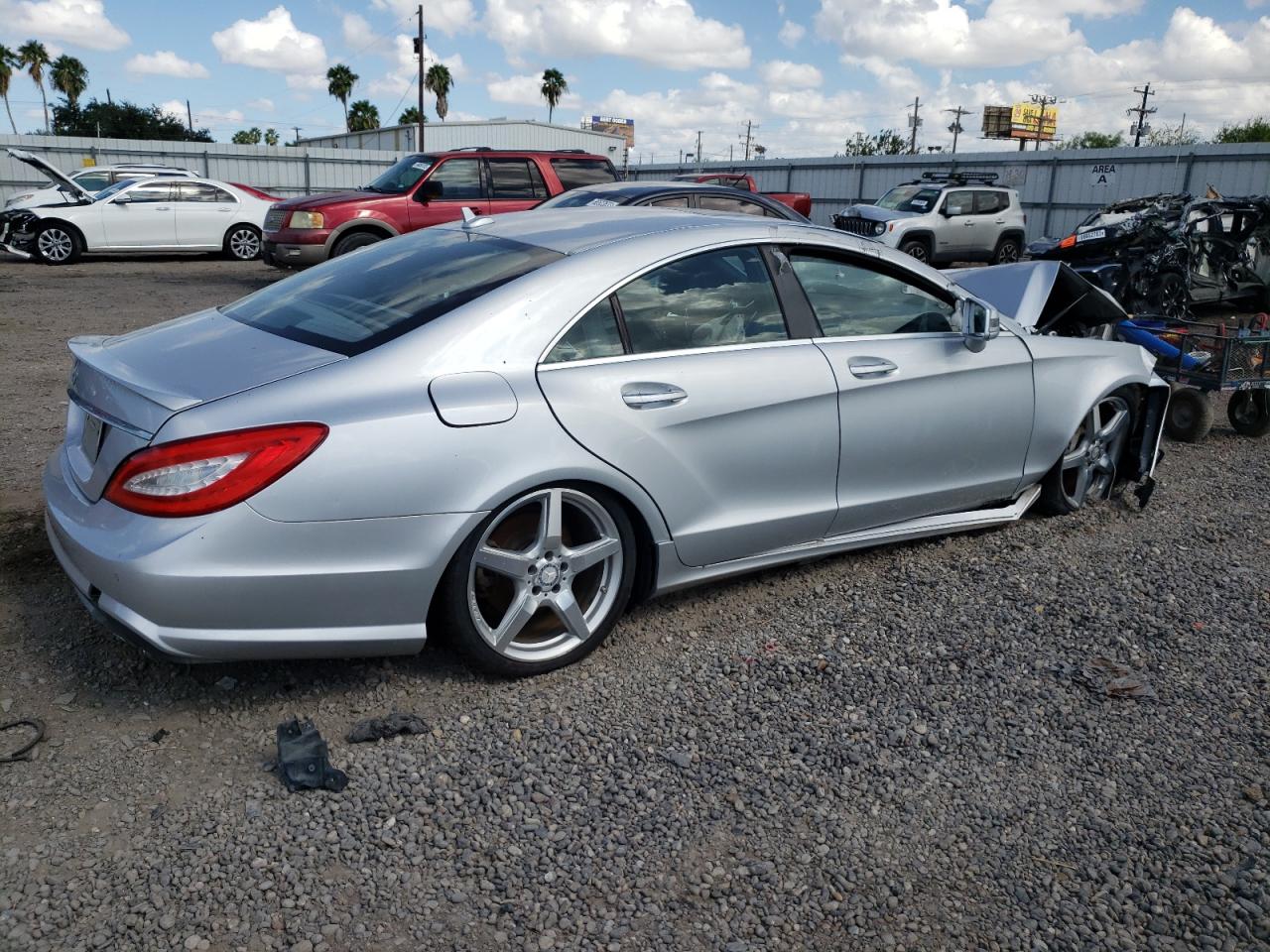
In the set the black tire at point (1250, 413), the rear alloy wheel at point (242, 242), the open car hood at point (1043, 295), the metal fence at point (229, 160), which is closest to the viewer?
the open car hood at point (1043, 295)

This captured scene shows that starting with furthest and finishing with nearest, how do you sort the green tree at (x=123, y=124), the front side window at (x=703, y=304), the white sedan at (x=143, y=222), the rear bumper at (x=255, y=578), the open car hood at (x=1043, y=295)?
the green tree at (x=123, y=124)
the white sedan at (x=143, y=222)
the open car hood at (x=1043, y=295)
the front side window at (x=703, y=304)
the rear bumper at (x=255, y=578)

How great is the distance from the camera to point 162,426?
297 centimetres

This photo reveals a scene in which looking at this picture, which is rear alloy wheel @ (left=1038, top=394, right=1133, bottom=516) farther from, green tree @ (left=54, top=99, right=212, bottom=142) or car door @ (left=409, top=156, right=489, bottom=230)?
green tree @ (left=54, top=99, right=212, bottom=142)

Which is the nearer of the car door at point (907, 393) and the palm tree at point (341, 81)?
the car door at point (907, 393)

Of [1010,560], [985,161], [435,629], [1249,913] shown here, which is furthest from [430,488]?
[985,161]

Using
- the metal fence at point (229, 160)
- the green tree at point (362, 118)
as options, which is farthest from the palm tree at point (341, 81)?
the metal fence at point (229, 160)

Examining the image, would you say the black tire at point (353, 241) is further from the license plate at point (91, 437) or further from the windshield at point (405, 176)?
the license plate at point (91, 437)

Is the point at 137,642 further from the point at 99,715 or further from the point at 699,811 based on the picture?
the point at 699,811

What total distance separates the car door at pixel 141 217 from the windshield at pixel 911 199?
1328cm

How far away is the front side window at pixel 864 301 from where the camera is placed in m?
4.21

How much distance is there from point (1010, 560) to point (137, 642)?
355 cm

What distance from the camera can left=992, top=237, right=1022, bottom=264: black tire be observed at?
21.4m

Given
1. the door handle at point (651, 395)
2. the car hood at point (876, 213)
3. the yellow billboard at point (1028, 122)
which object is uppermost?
the yellow billboard at point (1028, 122)

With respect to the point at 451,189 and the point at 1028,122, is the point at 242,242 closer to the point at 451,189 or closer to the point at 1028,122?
the point at 451,189
